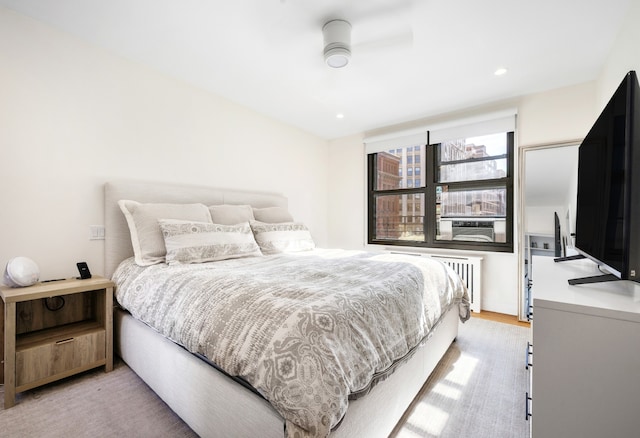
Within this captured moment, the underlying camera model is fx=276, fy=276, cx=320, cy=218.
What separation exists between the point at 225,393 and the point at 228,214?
1.84 m

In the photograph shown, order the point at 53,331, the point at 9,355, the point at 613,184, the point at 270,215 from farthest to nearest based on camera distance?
1. the point at 270,215
2. the point at 53,331
3. the point at 9,355
4. the point at 613,184

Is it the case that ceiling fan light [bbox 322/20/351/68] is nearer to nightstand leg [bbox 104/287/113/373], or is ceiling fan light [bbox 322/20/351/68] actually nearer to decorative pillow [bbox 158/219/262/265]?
decorative pillow [bbox 158/219/262/265]

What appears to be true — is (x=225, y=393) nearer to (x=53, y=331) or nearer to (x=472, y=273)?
(x=53, y=331)

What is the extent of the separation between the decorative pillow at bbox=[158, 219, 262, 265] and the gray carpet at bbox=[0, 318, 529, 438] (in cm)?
85

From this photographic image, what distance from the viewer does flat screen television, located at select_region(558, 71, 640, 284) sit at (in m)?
0.96

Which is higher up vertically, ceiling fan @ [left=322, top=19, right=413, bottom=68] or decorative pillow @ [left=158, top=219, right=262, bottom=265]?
ceiling fan @ [left=322, top=19, right=413, bottom=68]

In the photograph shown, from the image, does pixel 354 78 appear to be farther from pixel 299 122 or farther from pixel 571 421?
pixel 571 421

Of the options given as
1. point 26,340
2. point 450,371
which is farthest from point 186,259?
point 450,371

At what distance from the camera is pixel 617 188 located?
106 cm

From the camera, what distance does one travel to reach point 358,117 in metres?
3.73

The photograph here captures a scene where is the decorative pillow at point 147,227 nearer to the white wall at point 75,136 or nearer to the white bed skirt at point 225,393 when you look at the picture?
the white wall at point 75,136

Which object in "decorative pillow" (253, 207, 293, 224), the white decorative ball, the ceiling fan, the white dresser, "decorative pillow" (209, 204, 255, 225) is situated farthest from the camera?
"decorative pillow" (253, 207, 293, 224)

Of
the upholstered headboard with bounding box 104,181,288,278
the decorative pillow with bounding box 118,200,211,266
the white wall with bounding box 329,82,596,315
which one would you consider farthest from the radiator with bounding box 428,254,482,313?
the decorative pillow with bounding box 118,200,211,266

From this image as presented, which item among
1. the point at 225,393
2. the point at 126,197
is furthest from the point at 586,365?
the point at 126,197
